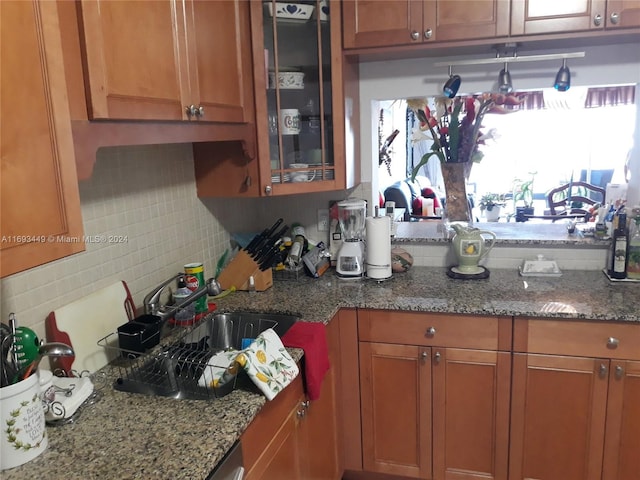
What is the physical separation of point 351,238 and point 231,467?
138cm

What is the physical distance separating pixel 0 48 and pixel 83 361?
0.98 m

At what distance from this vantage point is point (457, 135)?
2.65m

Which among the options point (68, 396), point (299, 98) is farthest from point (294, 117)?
point (68, 396)

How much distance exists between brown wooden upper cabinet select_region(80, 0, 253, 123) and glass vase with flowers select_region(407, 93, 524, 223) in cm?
106

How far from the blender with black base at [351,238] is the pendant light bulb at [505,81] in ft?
2.57

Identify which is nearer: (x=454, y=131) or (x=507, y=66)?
(x=507, y=66)

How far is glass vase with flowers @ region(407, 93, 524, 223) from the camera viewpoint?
2.63 metres

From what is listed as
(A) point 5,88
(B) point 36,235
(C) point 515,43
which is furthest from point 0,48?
(C) point 515,43

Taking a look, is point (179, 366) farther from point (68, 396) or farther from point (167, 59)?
point (167, 59)

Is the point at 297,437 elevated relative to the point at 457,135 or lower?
lower

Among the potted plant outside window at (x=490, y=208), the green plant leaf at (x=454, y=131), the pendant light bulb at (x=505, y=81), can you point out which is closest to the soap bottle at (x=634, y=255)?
the pendant light bulb at (x=505, y=81)

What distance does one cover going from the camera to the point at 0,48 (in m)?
0.93

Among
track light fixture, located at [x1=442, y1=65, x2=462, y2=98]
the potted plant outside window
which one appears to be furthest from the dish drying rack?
the potted plant outside window

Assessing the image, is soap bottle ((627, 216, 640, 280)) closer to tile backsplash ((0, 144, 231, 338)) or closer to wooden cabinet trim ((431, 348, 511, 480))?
wooden cabinet trim ((431, 348, 511, 480))
